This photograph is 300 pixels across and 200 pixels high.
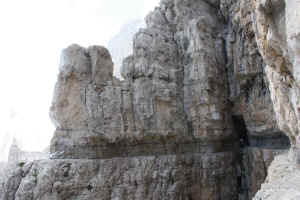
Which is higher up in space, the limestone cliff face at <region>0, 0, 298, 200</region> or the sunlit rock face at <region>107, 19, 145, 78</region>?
the sunlit rock face at <region>107, 19, 145, 78</region>

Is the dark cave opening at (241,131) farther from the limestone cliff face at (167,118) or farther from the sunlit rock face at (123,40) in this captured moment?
the sunlit rock face at (123,40)

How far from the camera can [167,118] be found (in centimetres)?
967

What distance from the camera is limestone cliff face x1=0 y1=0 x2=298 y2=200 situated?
816 cm

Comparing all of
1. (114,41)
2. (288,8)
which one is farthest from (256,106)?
(114,41)

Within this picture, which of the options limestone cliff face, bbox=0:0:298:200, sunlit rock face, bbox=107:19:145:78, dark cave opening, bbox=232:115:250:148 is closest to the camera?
limestone cliff face, bbox=0:0:298:200

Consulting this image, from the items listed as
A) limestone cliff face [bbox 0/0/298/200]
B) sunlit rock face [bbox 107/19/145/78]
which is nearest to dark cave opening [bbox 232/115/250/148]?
limestone cliff face [bbox 0/0/298/200]

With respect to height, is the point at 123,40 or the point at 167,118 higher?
the point at 123,40

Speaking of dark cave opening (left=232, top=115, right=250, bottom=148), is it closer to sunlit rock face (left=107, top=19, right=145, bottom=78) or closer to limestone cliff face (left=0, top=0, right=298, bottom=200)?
limestone cliff face (left=0, top=0, right=298, bottom=200)

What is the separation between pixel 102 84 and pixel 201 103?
4058mm

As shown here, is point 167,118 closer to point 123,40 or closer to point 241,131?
point 241,131

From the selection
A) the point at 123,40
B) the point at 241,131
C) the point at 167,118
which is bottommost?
the point at 241,131

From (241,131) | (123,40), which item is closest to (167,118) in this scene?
(241,131)

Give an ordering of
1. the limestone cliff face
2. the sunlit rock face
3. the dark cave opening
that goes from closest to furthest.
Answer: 1. the limestone cliff face
2. the dark cave opening
3. the sunlit rock face

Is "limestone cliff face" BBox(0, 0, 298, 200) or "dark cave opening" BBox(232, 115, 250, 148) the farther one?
"dark cave opening" BBox(232, 115, 250, 148)
